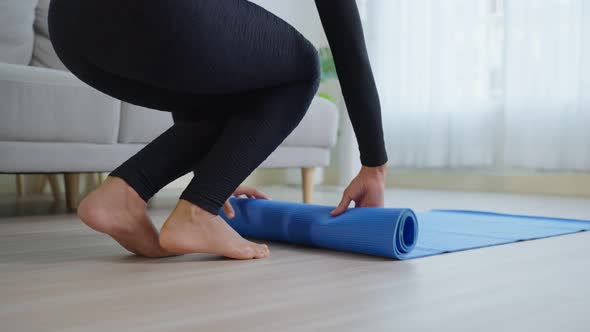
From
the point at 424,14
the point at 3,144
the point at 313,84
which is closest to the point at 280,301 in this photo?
the point at 313,84

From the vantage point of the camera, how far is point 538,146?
3723mm

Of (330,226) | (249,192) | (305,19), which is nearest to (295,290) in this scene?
(330,226)

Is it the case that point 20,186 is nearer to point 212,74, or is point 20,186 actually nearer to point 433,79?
point 433,79

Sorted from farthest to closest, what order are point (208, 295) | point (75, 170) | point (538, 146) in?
point (538, 146) < point (75, 170) < point (208, 295)

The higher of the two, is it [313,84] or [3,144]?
[313,84]

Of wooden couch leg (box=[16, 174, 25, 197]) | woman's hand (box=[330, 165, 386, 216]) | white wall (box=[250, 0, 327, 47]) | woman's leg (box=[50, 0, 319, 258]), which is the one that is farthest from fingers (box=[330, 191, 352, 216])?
white wall (box=[250, 0, 327, 47])

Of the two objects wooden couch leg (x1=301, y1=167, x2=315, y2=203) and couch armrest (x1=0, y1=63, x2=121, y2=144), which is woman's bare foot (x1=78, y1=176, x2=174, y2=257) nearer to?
couch armrest (x1=0, y1=63, x2=121, y2=144)

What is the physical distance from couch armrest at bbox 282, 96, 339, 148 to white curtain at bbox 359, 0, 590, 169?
1334 millimetres

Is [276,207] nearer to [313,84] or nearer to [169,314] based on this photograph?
[313,84]

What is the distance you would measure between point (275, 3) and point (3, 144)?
3.44m

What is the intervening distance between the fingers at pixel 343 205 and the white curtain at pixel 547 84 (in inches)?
101

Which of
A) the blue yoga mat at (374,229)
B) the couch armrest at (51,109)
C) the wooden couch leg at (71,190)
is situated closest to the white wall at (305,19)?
the wooden couch leg at (71,190)

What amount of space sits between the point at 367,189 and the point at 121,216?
1.67ft

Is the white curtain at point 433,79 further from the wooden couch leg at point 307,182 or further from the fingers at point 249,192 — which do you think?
the fingers at point 249,192
